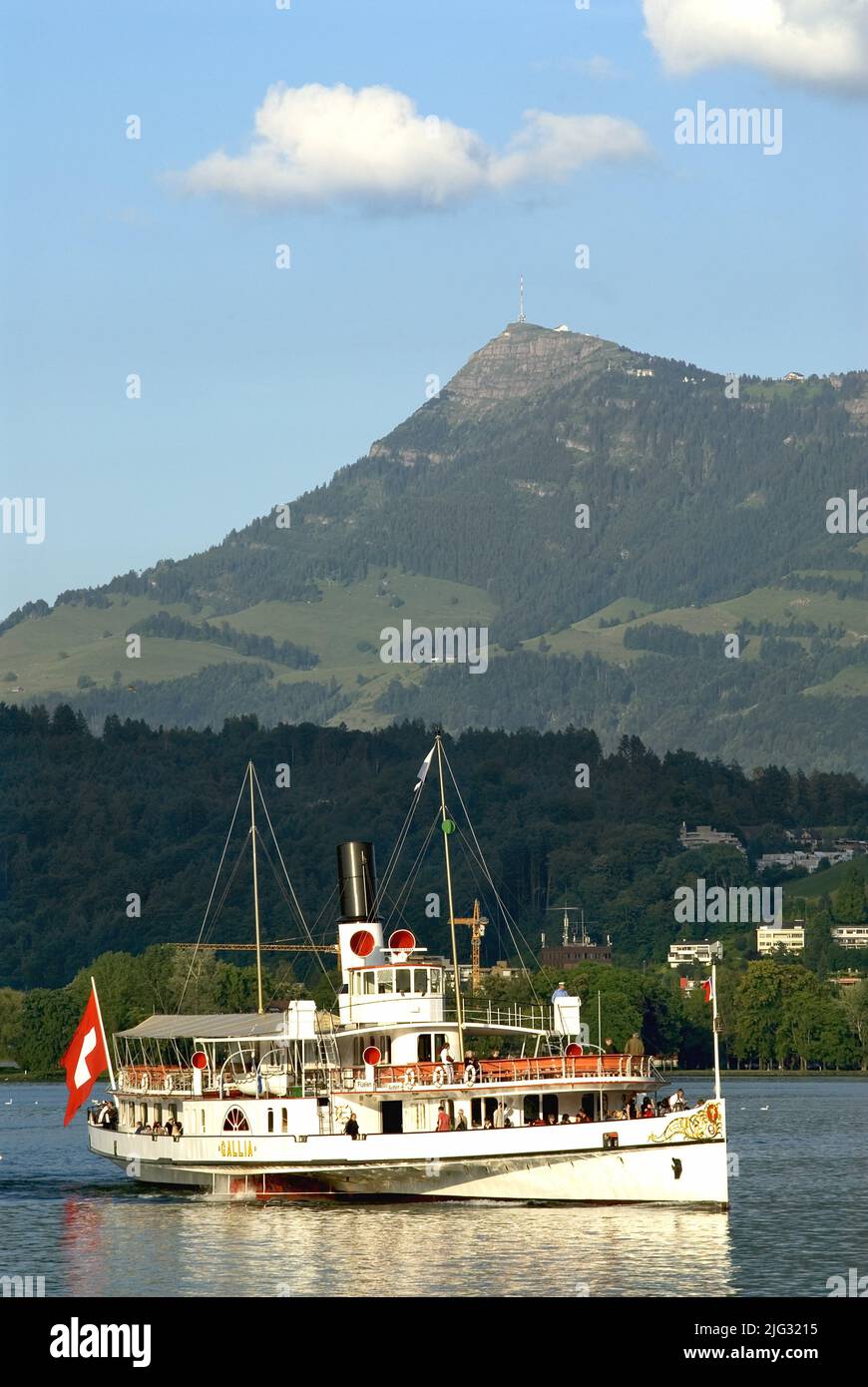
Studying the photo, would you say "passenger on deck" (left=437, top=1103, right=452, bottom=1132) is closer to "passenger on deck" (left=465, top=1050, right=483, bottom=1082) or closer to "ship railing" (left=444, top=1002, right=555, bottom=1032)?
"passenger on deck" (left=465, top=1050, right=483, bottom=1082)

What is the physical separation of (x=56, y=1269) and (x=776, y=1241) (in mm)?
21537

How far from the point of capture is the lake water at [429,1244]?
2611 inches

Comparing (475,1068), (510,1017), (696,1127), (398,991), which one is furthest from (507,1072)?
(510,1017)

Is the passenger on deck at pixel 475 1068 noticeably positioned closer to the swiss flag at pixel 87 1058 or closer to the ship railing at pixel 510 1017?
the ship railing at pixel 510 1017

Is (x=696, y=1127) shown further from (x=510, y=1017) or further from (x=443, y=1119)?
(x=510, y=1017)

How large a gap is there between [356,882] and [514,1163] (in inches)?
621

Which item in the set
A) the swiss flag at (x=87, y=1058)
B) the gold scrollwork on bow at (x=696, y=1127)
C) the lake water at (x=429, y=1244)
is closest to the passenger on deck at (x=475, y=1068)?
the lake water at (x=429, y=1244)

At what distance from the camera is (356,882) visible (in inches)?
3647

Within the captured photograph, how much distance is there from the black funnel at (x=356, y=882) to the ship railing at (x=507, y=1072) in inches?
396
